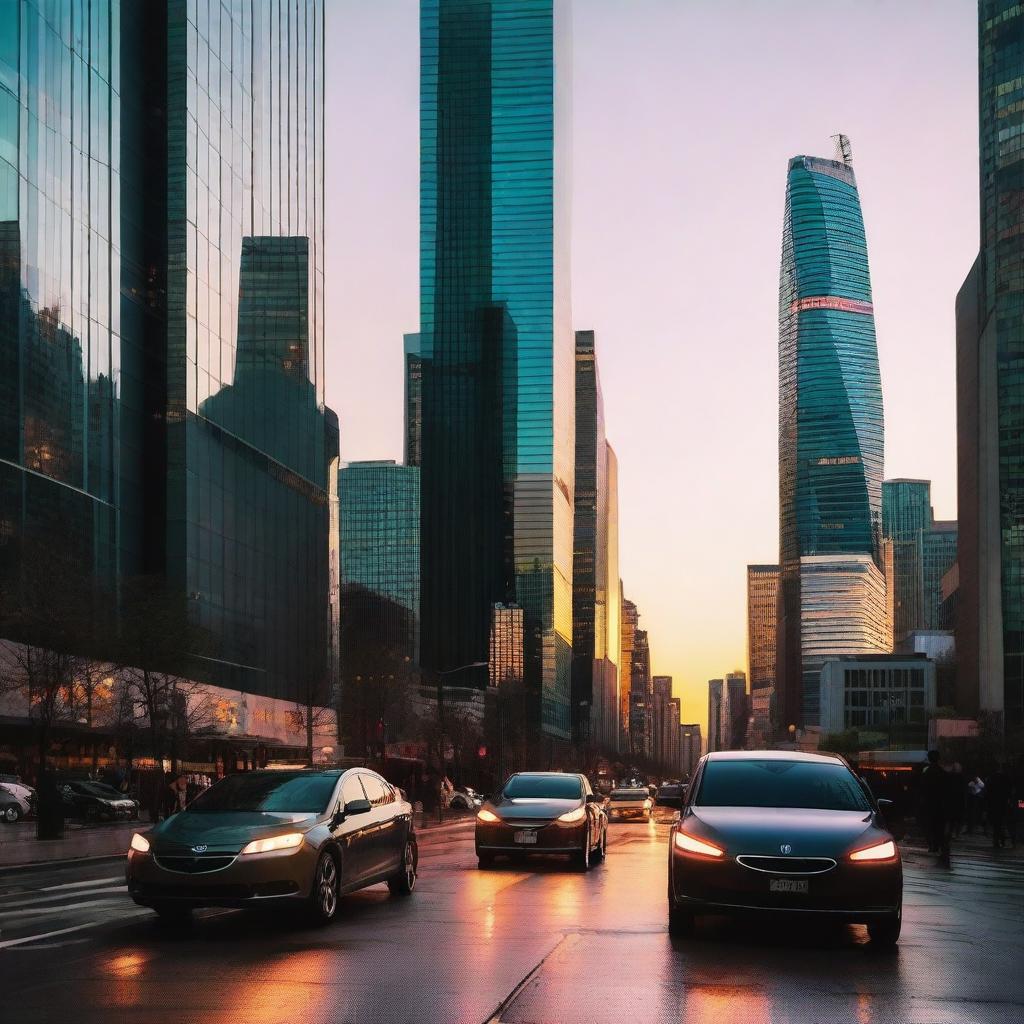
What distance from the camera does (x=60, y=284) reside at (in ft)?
186

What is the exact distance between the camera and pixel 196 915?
605 inches

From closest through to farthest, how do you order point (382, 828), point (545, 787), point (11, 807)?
point (382, 828), point (545, 787), point (11, 807)

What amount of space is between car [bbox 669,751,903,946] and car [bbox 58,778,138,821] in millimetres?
35321

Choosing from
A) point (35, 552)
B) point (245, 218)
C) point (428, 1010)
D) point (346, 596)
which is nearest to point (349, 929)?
point (428, 1010)

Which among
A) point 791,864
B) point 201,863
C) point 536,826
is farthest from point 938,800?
point 201,863

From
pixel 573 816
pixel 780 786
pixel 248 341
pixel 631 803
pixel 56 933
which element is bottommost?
pixel 631 803

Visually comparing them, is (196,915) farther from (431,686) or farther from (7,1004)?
(431,686)

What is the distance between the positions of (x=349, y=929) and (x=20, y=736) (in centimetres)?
4804

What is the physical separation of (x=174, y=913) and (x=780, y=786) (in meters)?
5.65

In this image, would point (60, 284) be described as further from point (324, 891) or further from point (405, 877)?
point (324, 891)

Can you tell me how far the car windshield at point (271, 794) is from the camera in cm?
1484

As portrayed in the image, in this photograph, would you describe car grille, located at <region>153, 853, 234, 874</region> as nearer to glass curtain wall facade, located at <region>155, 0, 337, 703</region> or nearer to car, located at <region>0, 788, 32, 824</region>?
car, located at <region>0, 788, 32, 824</region>

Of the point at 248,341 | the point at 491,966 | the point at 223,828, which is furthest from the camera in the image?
the point at 248,341

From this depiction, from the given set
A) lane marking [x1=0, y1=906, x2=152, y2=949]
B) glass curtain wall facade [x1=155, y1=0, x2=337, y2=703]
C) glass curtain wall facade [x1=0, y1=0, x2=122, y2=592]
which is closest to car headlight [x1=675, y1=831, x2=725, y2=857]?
lane marking [x1=0, y1=906, x2=152, y2=949]
